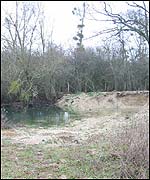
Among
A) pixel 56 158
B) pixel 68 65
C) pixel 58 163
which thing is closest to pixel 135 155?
pixel 58 163

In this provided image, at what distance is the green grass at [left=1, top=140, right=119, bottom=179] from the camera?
729cm

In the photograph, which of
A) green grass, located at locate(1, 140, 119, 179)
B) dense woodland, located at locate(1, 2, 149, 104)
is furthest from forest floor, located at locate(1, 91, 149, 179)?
dense woodland, located at locate(1, 2, 149, 104)

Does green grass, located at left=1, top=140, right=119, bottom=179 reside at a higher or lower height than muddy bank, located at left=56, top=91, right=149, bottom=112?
lower

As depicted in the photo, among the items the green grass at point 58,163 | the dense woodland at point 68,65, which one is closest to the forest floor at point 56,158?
the green grass at point 58,163

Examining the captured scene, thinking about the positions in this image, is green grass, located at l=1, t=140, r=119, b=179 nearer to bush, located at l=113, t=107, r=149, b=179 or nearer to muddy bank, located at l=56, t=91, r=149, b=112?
bush, located at l=113, t=107, r=149, b=179

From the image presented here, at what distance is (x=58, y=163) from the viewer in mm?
Result: 8383

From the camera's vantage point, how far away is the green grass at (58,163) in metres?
7.29

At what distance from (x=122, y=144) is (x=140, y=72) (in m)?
31.8

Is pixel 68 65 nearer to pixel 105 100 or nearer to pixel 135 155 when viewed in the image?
pixel 105 100

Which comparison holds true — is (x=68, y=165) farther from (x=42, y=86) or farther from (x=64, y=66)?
(x=64, y=66)

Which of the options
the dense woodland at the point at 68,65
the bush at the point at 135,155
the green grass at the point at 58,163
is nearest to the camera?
the bush at the point at 135,155

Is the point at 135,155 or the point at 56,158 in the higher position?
the point at 135,155

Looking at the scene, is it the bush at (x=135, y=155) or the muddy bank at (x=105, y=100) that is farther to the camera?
the muddy bank at (x=105, y=100)

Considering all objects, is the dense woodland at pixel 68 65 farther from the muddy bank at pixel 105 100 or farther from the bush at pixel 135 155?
the bush at pixel 135 155
